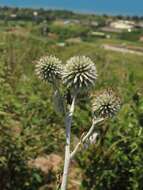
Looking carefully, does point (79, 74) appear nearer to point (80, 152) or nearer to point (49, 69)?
point (49, 69)

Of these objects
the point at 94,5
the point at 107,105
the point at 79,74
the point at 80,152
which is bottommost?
the point at 80,152

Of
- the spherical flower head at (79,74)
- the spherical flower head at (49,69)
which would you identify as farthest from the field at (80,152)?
the spherical flower head at (79,74)

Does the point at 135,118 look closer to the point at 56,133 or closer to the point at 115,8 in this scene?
the point at 56,133

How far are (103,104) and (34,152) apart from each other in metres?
3.34

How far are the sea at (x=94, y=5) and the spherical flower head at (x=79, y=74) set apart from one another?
155112 mm

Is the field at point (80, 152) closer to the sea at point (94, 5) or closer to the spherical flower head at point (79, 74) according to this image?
the spherical flower head at point (79, 74)

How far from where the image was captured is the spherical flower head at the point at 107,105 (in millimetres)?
3189

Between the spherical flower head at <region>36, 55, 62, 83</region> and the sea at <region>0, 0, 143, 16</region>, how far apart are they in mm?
155032

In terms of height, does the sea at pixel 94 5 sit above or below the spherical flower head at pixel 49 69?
above

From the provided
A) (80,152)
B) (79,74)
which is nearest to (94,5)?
(80,152)

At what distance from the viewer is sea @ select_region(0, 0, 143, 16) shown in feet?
542

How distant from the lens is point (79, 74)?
3266mm

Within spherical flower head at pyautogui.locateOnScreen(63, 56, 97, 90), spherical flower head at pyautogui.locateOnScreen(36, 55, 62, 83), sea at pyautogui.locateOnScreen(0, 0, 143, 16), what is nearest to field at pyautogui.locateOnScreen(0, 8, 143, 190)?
spherical flower head at pyautogui.locateOnScreen(36, 55, 62, 83)

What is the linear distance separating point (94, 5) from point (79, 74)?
622ft
